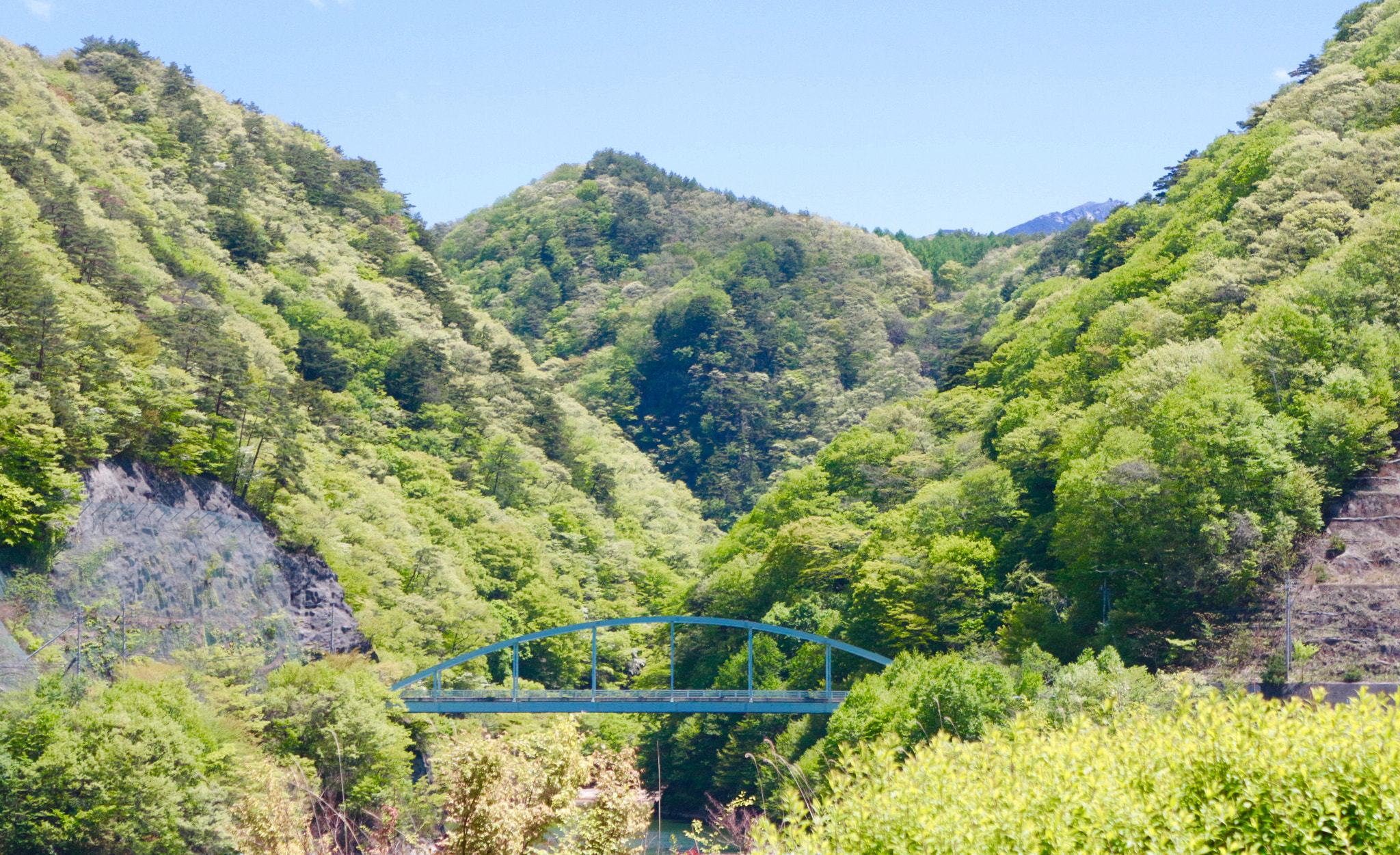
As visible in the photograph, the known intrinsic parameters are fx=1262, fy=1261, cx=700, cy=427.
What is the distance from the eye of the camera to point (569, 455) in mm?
90812

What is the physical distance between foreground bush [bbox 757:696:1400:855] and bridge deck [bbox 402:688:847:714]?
105 feet

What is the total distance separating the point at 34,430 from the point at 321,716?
43.9 feet

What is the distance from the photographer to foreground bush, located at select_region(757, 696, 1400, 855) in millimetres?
12922

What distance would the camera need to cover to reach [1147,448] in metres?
44.5

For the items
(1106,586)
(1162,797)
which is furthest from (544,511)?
(1162,797)

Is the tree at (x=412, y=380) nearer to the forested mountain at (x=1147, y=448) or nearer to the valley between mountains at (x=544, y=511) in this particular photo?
the valley between mountains at (x=544, y=511)

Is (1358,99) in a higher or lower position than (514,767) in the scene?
higher

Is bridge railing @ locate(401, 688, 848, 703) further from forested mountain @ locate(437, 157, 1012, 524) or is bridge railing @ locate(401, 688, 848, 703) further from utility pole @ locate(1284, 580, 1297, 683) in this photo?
forested mountain @ locate(437, 157, 1012, 524)

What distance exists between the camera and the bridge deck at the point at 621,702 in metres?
47.8

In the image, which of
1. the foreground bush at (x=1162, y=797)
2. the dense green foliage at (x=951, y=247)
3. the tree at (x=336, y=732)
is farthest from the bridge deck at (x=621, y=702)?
the dense green foliage at (x=951, y=247)

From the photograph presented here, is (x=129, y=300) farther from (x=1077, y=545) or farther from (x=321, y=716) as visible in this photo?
(x=1077, y=545)

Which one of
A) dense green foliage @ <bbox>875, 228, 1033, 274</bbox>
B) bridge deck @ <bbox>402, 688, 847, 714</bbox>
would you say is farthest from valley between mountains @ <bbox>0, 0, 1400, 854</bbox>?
dense green foliage @ <bbox>875, 228, 1033, 274</bbox>

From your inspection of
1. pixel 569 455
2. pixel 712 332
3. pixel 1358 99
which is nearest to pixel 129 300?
pixel 569 455

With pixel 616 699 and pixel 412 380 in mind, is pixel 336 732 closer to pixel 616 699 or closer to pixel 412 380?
pixel 616 699
